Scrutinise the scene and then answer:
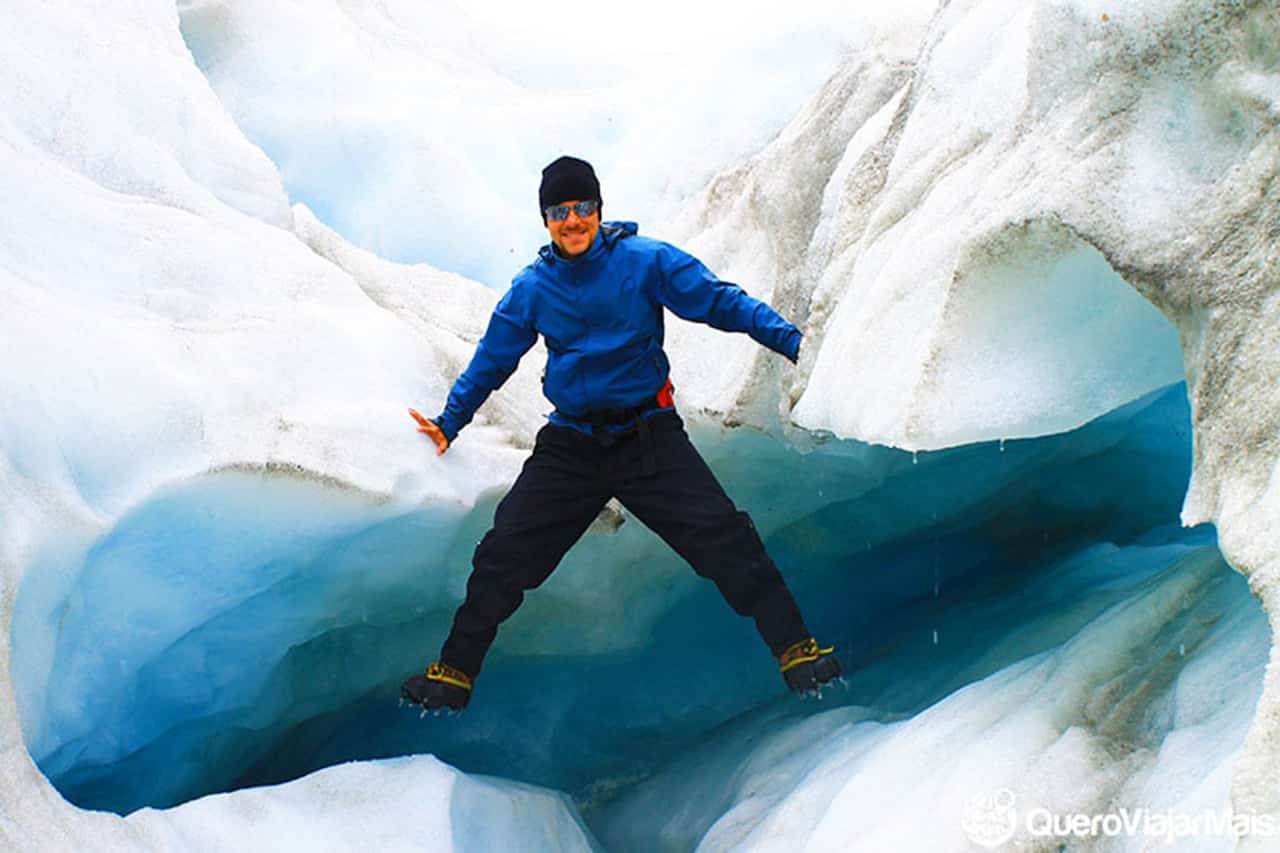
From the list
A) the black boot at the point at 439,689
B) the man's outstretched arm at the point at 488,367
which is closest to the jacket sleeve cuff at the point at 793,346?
the man's outstretched arm at the point at 488,367

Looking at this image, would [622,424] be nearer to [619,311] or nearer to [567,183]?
[619,311]

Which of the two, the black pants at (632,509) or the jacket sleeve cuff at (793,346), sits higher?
the jacket sleeve cuff at (793,346)

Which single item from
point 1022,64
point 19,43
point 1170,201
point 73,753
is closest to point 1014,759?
point 1170,201

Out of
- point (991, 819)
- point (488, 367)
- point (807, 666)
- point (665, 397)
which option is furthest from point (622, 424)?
point (991, 819)

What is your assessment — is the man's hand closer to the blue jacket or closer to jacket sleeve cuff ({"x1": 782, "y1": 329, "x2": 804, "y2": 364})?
the blue jacket

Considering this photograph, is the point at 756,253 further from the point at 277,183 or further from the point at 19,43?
the point at 19,43

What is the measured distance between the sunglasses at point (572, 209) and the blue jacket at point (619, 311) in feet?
0.26

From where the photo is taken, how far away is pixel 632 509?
10.3 ft

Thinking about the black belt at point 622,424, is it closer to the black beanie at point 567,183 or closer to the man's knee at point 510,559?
→ the man's knee at point 510,559

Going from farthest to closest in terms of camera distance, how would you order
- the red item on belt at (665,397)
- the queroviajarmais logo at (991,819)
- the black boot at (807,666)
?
the red item on belt at (665,397) < the black boot at (807,666) < the queroviajarmais logo at (991,819)

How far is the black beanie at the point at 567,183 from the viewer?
2992 mm

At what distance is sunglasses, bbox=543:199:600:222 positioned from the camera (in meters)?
3.01

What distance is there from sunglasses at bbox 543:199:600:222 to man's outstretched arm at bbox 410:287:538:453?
0.23m

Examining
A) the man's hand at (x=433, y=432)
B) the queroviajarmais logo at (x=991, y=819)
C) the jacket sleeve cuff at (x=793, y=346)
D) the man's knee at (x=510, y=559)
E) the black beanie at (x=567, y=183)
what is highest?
the black beanie at (x=567, y=183)
